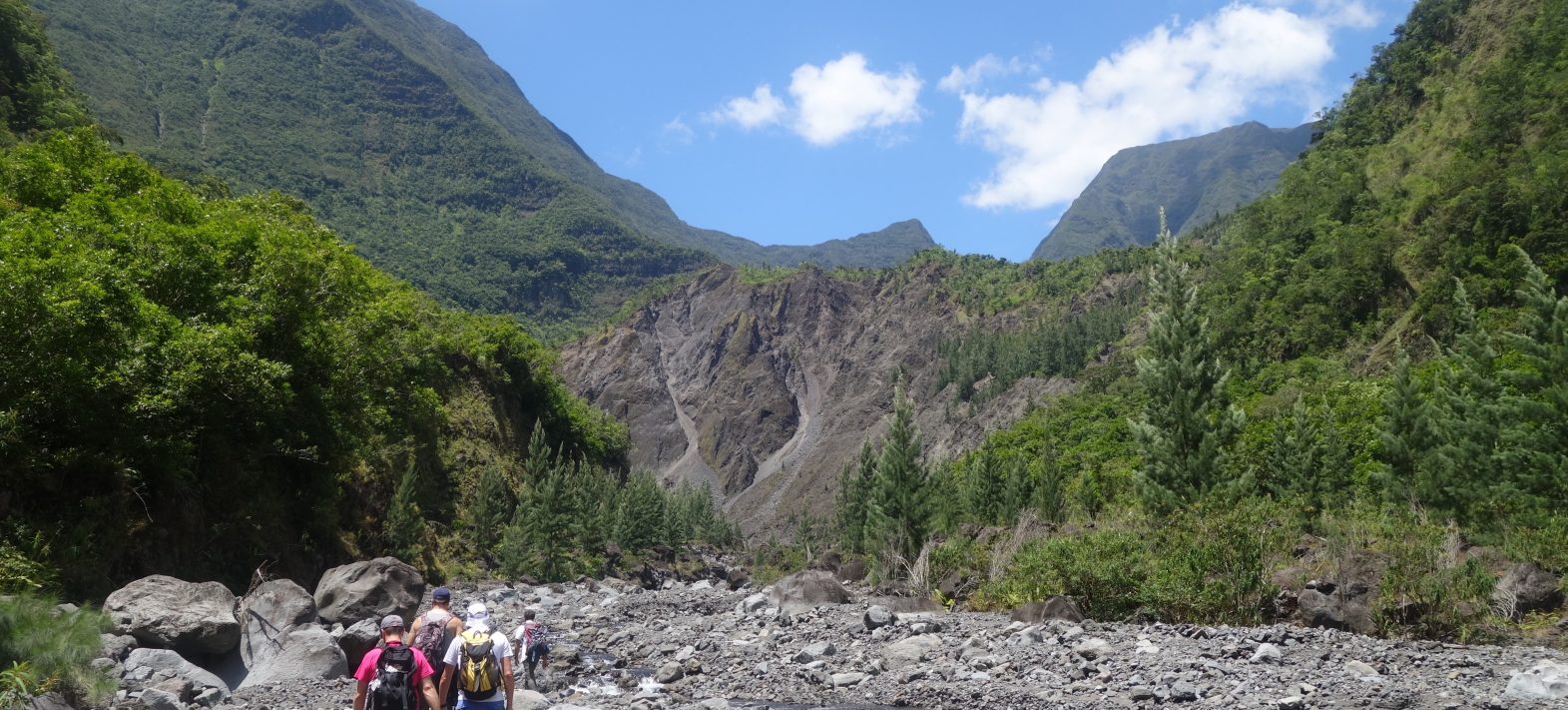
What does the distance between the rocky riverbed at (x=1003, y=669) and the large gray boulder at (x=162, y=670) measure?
50 centimetres

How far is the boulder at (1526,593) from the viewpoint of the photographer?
1744 cm

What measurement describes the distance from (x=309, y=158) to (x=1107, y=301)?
176 meters

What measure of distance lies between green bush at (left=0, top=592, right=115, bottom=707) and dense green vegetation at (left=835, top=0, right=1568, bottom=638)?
20.2m

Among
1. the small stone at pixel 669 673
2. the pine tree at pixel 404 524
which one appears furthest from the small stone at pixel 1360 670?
the pine tree at pixel 404 524

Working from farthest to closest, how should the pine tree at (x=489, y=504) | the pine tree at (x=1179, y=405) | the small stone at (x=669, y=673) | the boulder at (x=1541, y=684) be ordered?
1. the pine tree at (x=489, y=504)
2. the pine tree at (x=1179, y=405)
3. the small stone at (x=669, y=673)
4. the boulder at (x=1541, y=684)

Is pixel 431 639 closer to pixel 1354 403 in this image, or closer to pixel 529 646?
pixel 529 646

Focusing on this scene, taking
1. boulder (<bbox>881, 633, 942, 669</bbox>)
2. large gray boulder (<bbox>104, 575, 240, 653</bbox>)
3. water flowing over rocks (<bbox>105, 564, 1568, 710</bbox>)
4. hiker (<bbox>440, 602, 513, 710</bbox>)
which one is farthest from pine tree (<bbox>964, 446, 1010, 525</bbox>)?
hiker (<bbox>440, 602, 513, 710</bbox>)

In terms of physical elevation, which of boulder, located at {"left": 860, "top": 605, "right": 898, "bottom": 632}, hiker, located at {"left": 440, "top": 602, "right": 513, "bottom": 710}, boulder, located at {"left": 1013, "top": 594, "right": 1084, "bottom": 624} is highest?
hiker, located at {"left": 440, "top": 602, "right": 513, "bottom": 710}

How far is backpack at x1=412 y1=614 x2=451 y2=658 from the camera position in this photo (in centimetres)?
909

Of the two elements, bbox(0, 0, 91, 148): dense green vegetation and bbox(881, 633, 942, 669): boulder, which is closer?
bbox(881, 633, 942, 669): boulder

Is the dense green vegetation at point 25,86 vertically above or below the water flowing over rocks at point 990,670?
above

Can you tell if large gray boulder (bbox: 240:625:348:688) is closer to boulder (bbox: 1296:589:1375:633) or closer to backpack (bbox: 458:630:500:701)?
backpack (bbox: 458:630:500:701)

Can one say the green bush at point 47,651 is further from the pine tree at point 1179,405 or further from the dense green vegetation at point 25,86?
the dense green vegetation at point 25,86

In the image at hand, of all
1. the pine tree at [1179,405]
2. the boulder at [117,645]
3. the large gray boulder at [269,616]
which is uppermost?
the pine tree at [1179,405]
